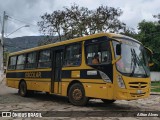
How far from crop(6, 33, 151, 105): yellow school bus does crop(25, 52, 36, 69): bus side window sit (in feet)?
3.67

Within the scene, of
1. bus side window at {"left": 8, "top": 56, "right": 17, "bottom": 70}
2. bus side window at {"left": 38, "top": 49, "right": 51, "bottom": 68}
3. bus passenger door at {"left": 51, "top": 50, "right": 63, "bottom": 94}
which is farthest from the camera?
bus side window at {"left": 8, "top": 56, "right": 17, "bottom": 70}

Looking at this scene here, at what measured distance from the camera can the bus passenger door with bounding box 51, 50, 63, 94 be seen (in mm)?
13844

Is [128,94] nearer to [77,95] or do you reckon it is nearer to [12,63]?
[77,95]

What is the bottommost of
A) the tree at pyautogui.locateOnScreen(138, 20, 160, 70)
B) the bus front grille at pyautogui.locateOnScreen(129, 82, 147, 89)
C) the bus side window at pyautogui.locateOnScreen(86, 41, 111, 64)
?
the bus front grille at pyautogui.locateOnScreen(129, 82, 147, 89)

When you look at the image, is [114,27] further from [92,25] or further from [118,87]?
[118,87]

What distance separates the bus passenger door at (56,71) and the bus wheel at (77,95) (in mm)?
1038

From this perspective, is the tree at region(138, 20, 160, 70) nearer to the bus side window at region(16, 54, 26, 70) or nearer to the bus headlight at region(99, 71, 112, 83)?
the bus side window at region(16, 54, 26, 70)

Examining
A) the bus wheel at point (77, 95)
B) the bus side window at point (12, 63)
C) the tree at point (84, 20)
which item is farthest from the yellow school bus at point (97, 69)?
the tree at point (84, 20)

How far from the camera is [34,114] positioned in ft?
32.7

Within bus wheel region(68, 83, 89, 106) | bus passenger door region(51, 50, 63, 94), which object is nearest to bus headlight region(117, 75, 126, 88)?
bus wheel region(68, 83, 89, 106)

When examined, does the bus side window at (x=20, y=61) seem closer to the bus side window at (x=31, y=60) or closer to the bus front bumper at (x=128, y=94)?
the bus side window at (x=31, y=60)

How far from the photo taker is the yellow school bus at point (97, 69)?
432 inches

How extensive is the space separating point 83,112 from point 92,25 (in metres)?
32.6

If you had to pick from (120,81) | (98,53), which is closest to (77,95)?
(98,53)
